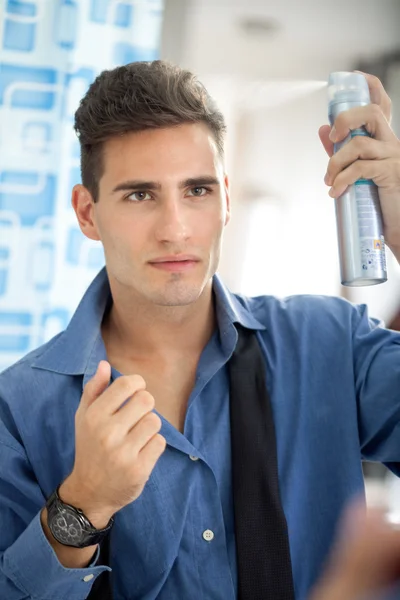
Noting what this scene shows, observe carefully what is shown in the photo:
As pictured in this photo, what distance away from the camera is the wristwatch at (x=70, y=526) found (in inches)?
38.7

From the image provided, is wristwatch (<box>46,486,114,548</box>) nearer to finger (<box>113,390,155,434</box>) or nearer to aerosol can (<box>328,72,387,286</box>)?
finger (<box>113,390,155,434</box>)

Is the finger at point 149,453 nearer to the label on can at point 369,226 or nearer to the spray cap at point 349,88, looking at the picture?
the label on can at point 369,226

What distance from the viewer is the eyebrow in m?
1.27

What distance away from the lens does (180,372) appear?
1.39 m

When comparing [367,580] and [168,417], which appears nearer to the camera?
[367,580]

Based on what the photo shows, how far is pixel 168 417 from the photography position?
129 cm

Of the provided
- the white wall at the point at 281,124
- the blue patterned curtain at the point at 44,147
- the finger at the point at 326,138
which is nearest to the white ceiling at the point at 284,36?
the white wall at the point at 281,124

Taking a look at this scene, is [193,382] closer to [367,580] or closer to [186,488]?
[186,488]

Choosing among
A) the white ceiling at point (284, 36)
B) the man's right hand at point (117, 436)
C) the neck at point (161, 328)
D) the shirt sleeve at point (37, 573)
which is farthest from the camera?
the white ceiling at point (284, 36)

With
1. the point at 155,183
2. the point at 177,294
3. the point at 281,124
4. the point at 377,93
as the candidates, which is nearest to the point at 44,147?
the point at 281,124

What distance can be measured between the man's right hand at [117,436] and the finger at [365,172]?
49cm

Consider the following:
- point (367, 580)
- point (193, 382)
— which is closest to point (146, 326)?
point (193, 382)

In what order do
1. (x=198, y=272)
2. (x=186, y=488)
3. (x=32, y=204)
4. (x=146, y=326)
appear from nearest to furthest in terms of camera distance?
1. (x=186, y=488)
2. (x=198, y=272)
3. (x=146, y=326)
4. (x=32, y=204)

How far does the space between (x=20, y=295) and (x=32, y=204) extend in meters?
0.30
